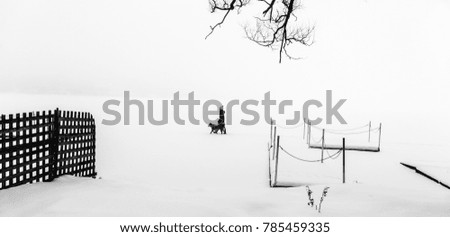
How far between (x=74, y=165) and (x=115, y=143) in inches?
394

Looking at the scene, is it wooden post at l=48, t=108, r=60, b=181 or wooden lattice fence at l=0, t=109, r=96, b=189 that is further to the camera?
wooden post at l=48, t=108, r=60, b=181

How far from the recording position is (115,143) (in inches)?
763

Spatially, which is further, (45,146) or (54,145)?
Answer: (45,146)

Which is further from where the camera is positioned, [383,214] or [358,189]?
[358,189]

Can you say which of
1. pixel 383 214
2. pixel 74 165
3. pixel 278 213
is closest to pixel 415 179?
pixel 383 214

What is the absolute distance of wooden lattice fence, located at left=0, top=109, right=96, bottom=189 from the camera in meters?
7.29

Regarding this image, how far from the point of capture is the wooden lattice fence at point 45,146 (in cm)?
729

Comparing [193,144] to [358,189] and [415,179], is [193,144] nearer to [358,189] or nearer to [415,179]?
[415,179]

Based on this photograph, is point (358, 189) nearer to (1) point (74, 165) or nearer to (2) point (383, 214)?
(2) point (383, 214)

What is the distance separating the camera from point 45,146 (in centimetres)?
895

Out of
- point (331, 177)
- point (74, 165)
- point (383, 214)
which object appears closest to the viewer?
point (383, 214)

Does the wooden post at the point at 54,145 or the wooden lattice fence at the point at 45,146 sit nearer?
the wooden lattice fence at the point at 45,146

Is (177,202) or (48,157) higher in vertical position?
(48,157)
